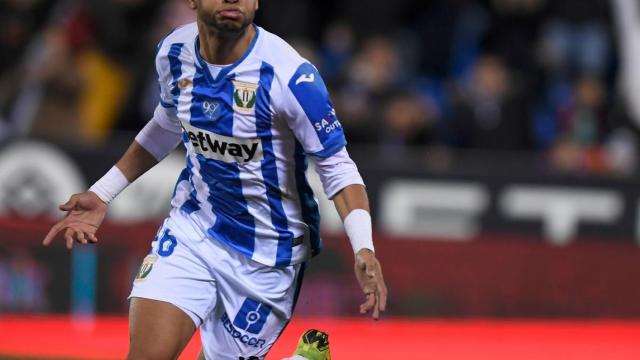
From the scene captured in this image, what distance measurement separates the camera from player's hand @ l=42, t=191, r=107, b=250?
18.1ft

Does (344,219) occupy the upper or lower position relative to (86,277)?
upper

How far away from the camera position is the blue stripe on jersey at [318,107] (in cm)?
532

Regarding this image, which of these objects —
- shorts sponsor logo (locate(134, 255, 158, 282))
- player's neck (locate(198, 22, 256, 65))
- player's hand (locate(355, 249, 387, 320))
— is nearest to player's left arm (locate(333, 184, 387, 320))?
player's hand (locate(355, 249, 387, 320))

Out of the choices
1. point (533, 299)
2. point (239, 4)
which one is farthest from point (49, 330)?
point (239, 4)

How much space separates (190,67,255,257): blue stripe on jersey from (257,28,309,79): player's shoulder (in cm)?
19

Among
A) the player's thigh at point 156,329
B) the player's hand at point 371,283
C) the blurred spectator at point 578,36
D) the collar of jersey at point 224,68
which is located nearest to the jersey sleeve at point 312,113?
the collar of jersey at point 224,68

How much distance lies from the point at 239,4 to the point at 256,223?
0.91m

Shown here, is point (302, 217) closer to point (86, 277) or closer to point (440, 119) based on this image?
point (86, 277)

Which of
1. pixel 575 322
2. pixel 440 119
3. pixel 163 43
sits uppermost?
pixel 163 43

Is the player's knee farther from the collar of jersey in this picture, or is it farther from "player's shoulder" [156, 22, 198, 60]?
"player's shoulder" [156, 22, 198, 60]

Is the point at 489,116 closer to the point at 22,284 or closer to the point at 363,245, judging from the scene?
the point at 22,284

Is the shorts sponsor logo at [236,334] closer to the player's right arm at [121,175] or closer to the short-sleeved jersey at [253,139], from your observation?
the short-sleeved jersey at [253,139]

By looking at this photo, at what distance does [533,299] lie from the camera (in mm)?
10688

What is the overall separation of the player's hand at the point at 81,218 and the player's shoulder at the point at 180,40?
66 centimetres
